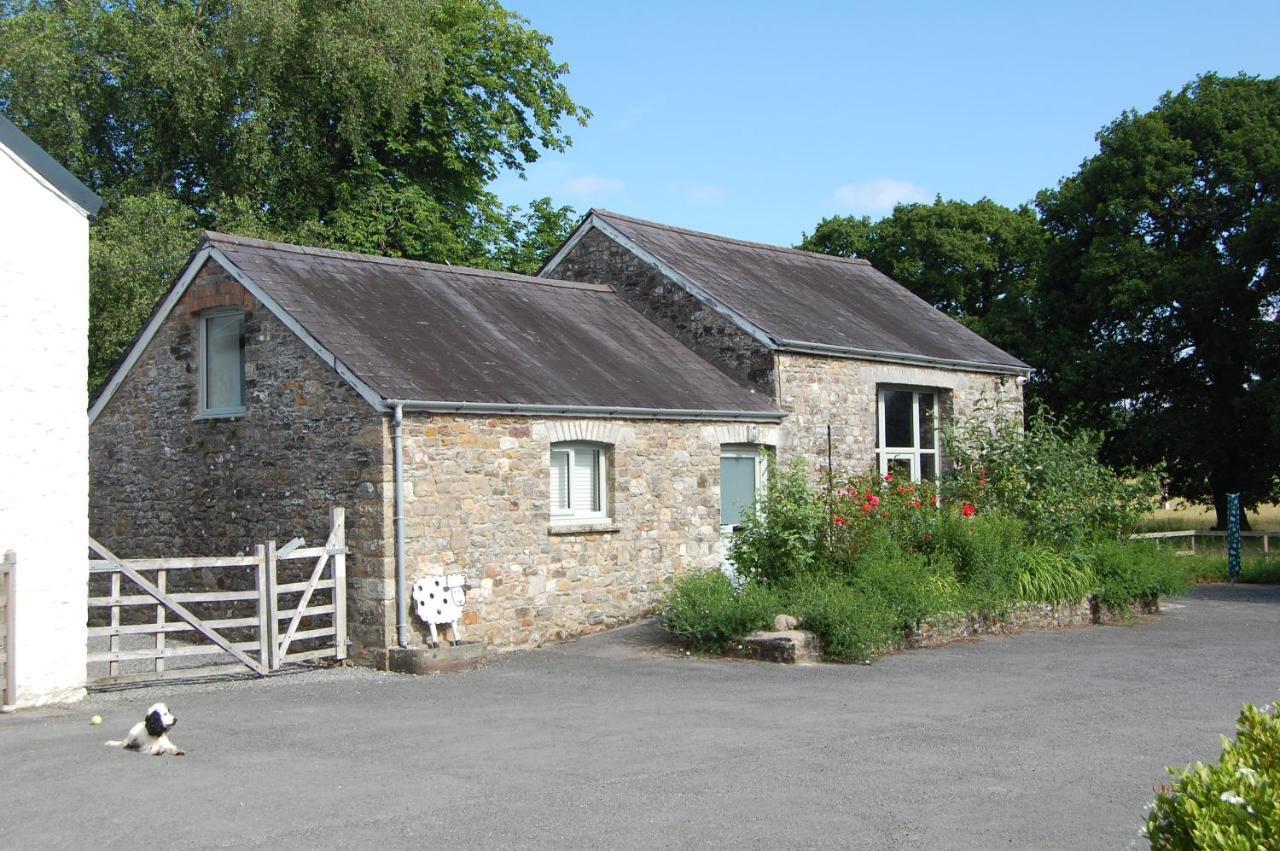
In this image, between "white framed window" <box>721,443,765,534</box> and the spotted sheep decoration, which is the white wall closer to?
the spotted sheep decoration

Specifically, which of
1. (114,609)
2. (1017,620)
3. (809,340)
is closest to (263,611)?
(114,609)

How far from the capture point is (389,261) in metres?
17.1

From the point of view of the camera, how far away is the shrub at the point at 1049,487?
55.4ft

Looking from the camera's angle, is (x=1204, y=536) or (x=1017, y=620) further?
(x=1204, y=536)

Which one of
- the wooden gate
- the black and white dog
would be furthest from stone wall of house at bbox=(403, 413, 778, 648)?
the black and white dog

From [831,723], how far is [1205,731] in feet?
8.95

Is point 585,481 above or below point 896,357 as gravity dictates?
below

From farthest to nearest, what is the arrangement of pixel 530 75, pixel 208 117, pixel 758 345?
pixel 530 75, pixel 208 117, pixel 758 345

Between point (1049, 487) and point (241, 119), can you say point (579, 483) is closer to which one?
point (1049, 487)

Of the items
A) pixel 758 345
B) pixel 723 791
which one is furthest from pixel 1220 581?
pixel 723 791

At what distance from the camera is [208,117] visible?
2627 cm

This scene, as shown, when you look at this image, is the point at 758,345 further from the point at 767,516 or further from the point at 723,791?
the point at 723,791

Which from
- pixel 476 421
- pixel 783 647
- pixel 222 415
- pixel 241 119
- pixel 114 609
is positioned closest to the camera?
pixel 114 609

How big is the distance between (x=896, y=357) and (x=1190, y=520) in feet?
81.6
